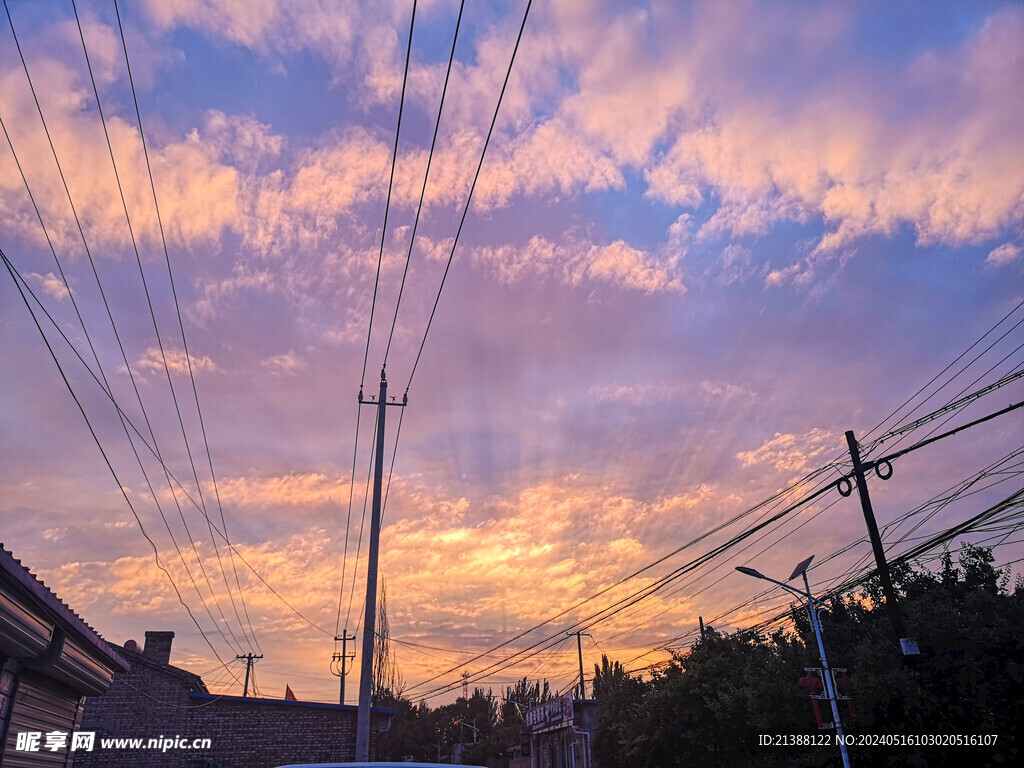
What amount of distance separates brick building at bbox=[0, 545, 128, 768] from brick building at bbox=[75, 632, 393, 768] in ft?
69.2

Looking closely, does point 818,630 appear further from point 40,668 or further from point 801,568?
point 40,668

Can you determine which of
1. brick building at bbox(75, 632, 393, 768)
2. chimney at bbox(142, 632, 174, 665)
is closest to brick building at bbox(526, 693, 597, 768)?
brick building at bbox(75, 632, 393, 768)

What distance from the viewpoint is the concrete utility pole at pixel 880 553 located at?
19542 millimetres

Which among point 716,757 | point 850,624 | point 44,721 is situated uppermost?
point 850,624

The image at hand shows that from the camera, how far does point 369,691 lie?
16.3 meters

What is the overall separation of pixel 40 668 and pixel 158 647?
1075 inches

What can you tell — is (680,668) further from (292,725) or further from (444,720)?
(444,720)

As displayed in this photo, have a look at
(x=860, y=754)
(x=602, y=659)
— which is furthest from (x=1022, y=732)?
(x=602, y=659)

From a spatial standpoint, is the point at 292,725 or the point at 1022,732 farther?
the point at 292,725

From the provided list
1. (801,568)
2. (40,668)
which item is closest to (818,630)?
(801,568)

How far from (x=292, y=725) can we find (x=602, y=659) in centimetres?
4372

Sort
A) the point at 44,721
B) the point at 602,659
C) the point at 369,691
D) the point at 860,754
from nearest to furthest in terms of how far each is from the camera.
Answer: the point at 44,721
the point at 369,691
the point at 860,754
the point at 602,659

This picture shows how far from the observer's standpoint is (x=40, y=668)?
10.5 metres

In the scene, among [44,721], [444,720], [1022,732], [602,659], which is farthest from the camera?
[444,720]
